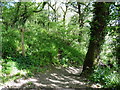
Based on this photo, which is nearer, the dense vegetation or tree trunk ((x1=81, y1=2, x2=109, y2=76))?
the dense vegetation

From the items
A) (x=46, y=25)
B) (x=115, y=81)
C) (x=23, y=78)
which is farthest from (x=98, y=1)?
(x=46, y=25)

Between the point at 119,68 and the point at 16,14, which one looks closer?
the point at 119,68

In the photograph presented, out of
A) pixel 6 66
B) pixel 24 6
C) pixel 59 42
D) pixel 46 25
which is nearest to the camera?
pixel 6 66

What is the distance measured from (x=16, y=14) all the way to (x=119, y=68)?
557 cm

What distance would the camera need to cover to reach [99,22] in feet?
18.1

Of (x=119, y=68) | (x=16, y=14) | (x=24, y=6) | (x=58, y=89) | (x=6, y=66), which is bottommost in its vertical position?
(x=58, y=89)

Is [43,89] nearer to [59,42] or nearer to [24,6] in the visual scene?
[24,6]

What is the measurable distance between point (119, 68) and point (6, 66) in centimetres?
465

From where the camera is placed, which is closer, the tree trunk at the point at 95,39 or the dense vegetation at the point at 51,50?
the dense vegetation at the point at 51,50

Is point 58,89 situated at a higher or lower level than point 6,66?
lower

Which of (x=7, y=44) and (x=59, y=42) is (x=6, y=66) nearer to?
(x=7, y=44)

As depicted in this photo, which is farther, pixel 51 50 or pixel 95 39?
pixel 51 50

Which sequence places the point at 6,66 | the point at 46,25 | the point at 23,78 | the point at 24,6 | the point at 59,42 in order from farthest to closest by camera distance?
the point at 46,25 < the point at 59,42 < the point at 24,6 < the point at 6,66 < the point at 23,78

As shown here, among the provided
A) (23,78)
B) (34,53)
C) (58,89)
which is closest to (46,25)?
(34,53)
